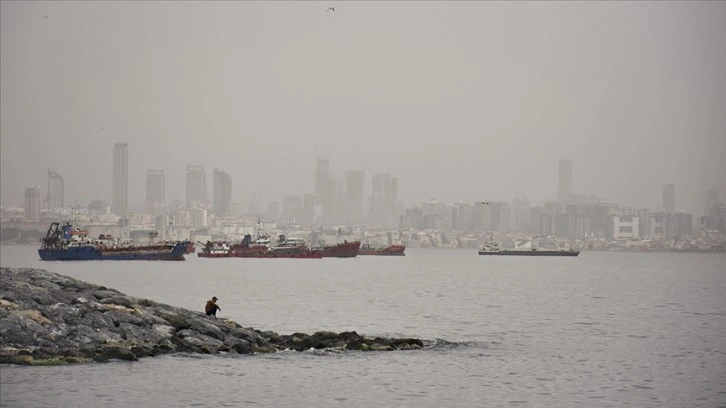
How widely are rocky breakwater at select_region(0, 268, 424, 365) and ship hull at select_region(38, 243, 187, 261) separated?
116 metres

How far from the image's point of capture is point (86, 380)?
29.6m

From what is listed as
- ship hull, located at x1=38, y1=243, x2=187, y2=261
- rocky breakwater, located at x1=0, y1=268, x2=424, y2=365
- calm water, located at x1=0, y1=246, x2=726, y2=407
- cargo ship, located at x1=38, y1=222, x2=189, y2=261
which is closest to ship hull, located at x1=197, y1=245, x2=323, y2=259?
ship hull, located at x1=38, y1=243, x2=187, y2=261

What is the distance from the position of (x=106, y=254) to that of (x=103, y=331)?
422 ft

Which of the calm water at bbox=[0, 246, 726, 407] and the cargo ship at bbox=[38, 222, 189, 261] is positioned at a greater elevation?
Result: the cargo ship at bbox=[38, 222, 189, 261]

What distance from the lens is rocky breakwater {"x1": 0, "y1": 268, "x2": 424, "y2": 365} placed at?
32.9 m

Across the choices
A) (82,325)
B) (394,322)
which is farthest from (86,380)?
(394,322)

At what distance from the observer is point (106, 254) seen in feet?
524

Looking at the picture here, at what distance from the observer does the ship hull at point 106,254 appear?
504ft

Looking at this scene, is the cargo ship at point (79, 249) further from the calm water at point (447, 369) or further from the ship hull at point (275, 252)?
the calm water at point (447, 369)

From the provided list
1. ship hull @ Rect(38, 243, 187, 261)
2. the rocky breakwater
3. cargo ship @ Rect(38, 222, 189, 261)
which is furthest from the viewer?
ship hull @ Rect(38, 243, 187, 261)

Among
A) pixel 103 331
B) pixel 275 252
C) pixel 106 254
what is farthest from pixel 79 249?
pixel 103 331

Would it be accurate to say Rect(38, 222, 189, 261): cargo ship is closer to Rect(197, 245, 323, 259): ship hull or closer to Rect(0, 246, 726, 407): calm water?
Rect(197, 245, 323, 259): ship hull

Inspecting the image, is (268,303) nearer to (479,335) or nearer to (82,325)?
(479,335)

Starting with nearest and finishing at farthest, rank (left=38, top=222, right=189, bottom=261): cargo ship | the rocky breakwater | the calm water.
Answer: the calm water → the rocky breakwater → (left=38, top=222, right=189, bottom=261): cargo ship
